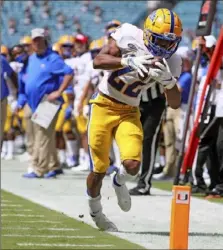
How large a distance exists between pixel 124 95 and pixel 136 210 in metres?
1.90

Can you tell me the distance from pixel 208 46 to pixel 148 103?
0.93 meters

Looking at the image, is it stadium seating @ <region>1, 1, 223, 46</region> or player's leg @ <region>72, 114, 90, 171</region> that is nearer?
player's leg @ <region>72, 114, 90, 171</region>

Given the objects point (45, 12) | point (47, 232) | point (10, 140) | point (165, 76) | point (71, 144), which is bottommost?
point (45, 12)

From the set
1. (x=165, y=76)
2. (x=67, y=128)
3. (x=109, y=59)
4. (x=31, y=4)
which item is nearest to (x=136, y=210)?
(x=109, y=59)

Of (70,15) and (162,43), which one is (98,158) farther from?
(70,15)

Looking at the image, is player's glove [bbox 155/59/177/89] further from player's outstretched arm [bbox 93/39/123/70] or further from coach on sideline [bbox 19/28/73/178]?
coach on sideline [bbox 19/28/73/178]

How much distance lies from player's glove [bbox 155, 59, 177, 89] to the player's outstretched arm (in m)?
0.38

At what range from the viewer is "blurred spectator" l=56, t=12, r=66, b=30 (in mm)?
28323

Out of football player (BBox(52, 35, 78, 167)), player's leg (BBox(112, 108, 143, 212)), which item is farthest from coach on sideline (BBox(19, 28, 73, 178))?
player's leg (BBox(112, 108, 143, 212))

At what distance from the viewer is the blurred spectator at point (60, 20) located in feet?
92.9

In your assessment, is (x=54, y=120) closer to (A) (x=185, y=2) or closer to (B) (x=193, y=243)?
(B) (x=193, y=243)

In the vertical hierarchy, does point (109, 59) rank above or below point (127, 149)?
above

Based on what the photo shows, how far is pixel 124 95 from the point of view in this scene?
25.4ft

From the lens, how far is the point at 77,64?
49.6 ft
